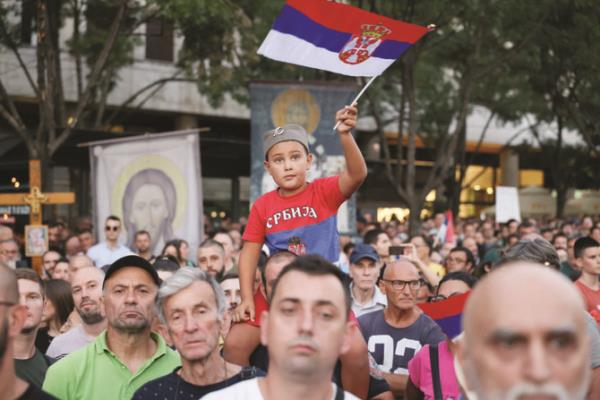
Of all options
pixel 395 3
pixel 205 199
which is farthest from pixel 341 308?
pixel 205 199

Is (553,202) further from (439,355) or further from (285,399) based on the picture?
(285,399)

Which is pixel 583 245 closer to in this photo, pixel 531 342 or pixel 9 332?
pixel 9 332

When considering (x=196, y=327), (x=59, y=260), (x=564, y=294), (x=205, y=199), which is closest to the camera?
(x=564, y=294)

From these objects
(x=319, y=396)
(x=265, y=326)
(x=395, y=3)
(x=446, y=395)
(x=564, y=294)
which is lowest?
(x=446, y=395)

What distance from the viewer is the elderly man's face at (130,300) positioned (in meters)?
4.80

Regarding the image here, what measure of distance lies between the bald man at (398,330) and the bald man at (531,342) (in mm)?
3838

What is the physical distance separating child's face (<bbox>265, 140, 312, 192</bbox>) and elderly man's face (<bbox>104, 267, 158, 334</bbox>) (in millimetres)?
939

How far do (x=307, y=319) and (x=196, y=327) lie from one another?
4.02 feet

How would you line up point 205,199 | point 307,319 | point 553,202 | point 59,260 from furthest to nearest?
point 553,202 → point 205,199 → point 59,260 → point 307,319

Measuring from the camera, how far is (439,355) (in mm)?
5188

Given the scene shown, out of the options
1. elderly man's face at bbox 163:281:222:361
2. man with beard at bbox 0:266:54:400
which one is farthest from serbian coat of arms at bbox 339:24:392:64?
man with beard at bbox 0:266:54:400

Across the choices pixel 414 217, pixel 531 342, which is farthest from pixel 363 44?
pixel 414 217

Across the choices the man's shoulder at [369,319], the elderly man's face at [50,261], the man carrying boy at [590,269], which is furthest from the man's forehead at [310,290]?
the elderly man's face at [50,261]

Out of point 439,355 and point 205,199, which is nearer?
point 439,355
